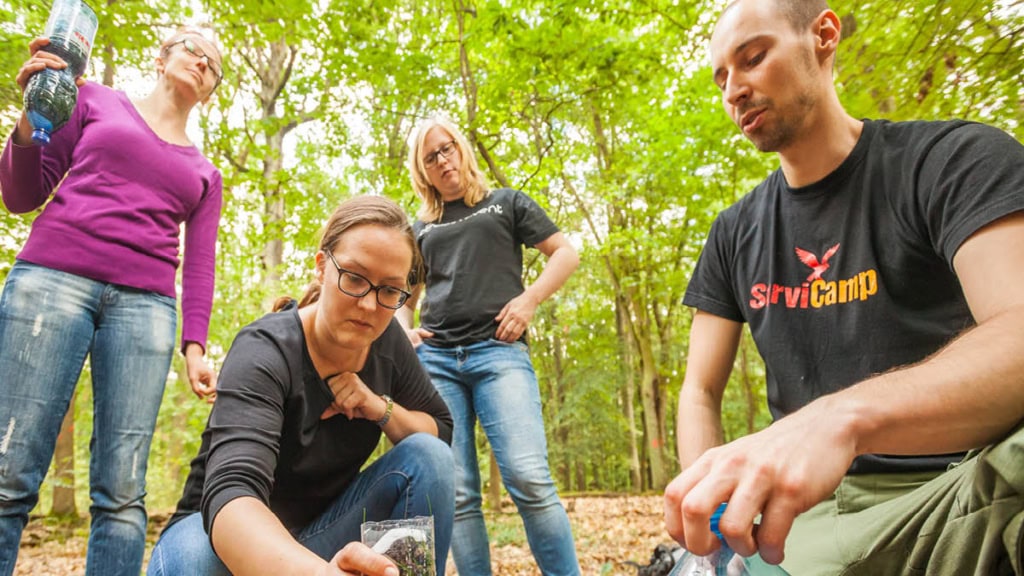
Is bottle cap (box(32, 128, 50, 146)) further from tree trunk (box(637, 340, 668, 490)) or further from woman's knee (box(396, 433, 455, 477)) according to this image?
tree trunk (box(637, 340, 668, 490))

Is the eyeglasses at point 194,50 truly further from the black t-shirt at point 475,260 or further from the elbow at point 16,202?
the black t-shirt at point 475,260

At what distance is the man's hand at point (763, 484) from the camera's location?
26.3 inches

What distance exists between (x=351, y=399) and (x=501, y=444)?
3.08 ft

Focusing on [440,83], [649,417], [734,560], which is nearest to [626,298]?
[649,417]

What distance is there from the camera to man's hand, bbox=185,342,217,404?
2.22 m

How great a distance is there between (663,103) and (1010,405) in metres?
8.16

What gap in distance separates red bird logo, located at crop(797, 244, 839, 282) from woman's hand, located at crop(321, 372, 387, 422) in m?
1.36

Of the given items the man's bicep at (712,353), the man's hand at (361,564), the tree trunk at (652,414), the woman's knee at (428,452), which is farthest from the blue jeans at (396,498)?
the tree trunk at (652,414)

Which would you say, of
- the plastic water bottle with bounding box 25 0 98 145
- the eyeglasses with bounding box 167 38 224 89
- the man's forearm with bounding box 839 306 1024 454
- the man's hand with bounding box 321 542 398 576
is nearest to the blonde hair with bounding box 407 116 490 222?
the eyeglasses with bounding box 167 38 224 89

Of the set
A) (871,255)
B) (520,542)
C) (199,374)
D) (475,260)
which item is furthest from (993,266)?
(520,542)

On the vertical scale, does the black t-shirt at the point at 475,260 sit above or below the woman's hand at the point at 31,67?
below

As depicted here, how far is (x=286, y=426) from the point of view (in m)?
1.80

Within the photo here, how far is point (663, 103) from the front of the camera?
8320 millimetres

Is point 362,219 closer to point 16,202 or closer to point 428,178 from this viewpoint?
point 428,178
